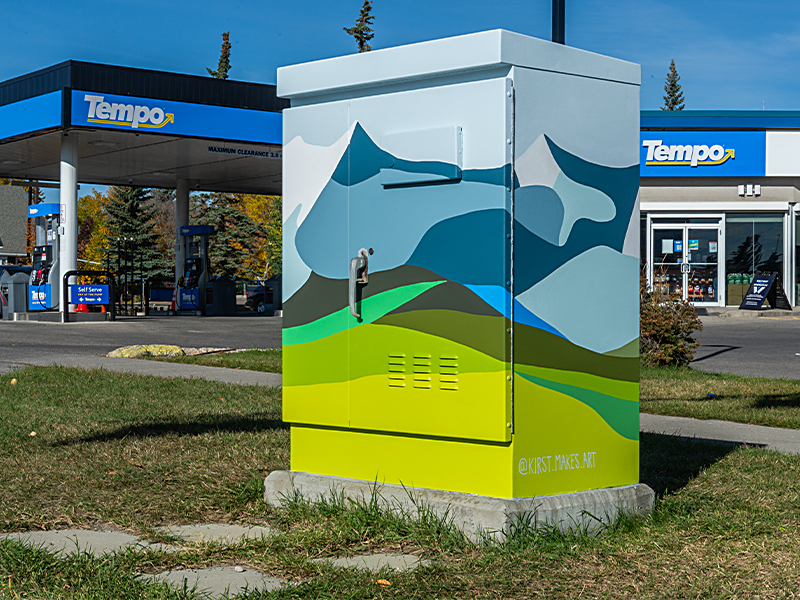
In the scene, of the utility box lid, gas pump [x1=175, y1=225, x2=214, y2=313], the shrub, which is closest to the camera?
the utility box lid

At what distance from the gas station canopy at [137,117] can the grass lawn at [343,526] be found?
1900 cm

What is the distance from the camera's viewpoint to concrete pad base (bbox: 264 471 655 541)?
446 cm

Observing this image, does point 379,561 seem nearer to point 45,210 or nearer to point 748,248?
point 45,210

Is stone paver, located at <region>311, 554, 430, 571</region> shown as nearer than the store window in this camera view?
Yes

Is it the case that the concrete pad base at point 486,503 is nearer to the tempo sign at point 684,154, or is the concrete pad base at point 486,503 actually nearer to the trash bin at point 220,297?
the trash bin at point 220,297

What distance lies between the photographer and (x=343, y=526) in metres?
4.69

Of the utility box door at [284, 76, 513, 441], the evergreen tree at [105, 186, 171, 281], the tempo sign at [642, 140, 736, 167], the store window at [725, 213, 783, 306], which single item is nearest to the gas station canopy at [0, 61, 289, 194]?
the tempo sign at [642, 140, 736, 167]

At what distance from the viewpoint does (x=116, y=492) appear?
223 inches

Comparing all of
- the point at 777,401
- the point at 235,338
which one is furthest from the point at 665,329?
the point at 235,338

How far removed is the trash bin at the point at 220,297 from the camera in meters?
33.1

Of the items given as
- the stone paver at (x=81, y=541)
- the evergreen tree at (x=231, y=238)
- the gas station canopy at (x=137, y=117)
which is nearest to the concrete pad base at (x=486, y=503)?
Result: the stone paver at (x=81, y=541)

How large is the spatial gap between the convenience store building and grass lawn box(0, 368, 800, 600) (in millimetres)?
26079

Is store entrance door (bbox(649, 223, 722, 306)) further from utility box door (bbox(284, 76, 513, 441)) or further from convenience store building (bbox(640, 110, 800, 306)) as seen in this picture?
utility box door (bbox(284, 76, 513, 441))

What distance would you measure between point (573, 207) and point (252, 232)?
6587 cm
